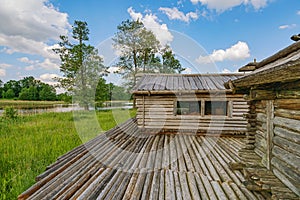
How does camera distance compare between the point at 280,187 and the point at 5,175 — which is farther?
the point at 5,175

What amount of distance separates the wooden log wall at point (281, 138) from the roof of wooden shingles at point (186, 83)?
3.61 m

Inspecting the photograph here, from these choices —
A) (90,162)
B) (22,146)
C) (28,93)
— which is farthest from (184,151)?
(28,93)

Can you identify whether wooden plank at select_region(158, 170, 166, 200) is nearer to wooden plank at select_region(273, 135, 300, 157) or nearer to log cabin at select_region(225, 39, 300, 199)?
log cabin at select_region(225, 39, 300, 199)

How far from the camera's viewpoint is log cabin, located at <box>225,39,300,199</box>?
6.42ft

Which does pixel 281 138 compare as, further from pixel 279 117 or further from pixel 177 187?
pixel 177 187

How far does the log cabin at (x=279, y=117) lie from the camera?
196cm

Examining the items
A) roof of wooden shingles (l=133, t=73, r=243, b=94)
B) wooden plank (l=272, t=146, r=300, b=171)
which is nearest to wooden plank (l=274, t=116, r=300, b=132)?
wooden plank (l=272, t=146, r=300, b=171)

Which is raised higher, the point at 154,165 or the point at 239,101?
the point at 239,101

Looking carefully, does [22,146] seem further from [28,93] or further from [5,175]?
[28,93]

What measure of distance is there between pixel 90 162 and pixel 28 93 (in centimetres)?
5419

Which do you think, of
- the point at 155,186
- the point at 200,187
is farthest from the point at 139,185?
the point at 200,187

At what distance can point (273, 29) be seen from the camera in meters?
8.80

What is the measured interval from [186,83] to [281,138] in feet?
17.3

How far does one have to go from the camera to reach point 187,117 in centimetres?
686
